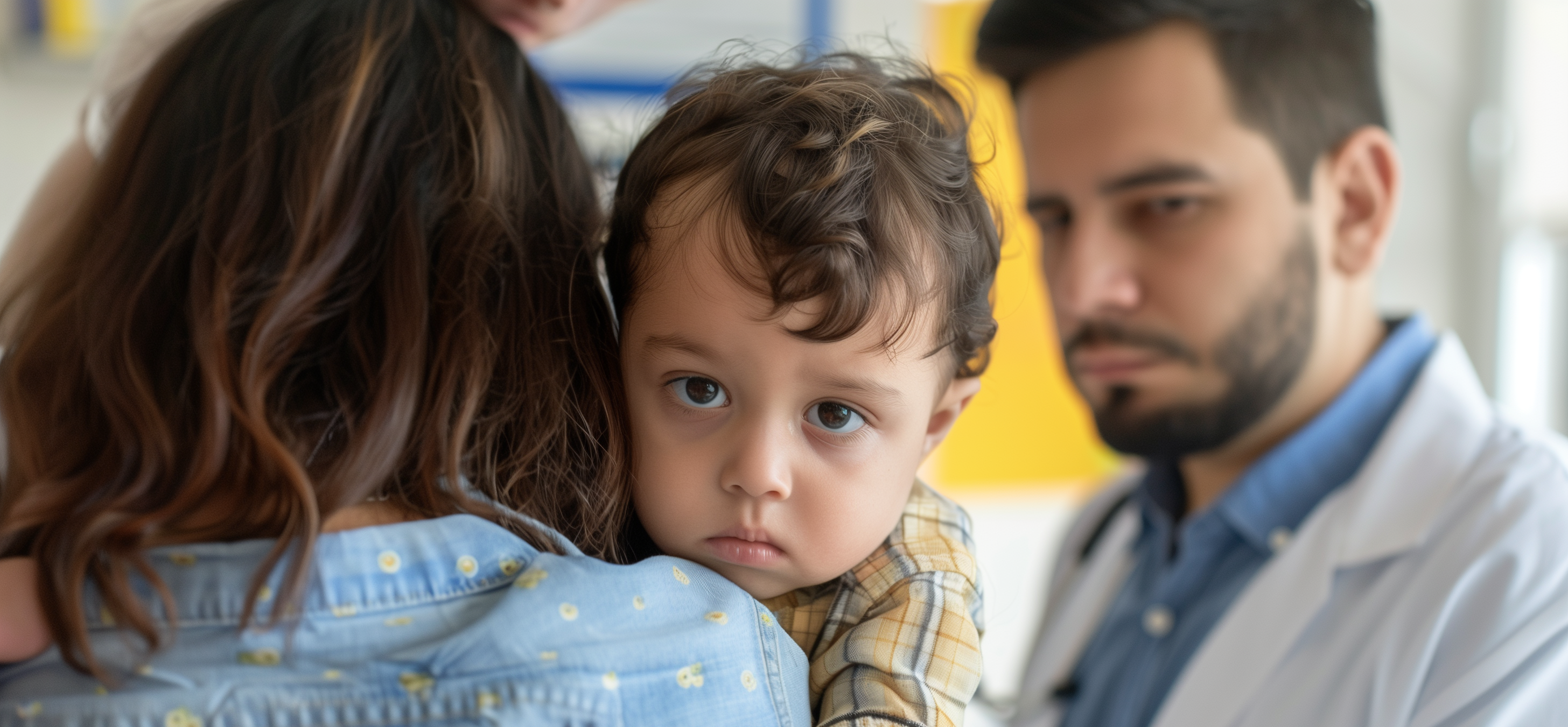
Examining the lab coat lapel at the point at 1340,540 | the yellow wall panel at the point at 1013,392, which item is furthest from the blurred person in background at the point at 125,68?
the yellow wall panel at the point at 1013,392

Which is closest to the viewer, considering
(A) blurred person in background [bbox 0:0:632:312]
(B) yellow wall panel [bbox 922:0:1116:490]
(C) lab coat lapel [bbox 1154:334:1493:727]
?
(A) blurred person in background [bbox 0:0:632:312]

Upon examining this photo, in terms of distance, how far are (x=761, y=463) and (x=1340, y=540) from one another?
2.81 ft

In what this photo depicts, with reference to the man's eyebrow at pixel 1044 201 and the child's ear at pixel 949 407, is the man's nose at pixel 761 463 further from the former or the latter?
the man's eyebrow at pixel 1044 201

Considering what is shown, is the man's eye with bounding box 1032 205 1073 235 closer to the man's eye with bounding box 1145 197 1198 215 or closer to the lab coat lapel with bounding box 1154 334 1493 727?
the man's eye with bounding box 1145 197 1198 215

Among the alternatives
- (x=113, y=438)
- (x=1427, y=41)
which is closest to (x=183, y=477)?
(x=113, y=438)

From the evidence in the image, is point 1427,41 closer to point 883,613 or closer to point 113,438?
point 883,613

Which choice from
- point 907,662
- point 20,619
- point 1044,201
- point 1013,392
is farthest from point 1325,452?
point 20,619

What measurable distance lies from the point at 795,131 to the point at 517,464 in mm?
276

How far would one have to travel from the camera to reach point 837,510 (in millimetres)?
644

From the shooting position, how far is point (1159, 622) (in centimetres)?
134

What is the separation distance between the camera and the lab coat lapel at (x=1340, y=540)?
3.64ft

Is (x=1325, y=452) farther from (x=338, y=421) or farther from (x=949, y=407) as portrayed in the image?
(x=338, y=421)

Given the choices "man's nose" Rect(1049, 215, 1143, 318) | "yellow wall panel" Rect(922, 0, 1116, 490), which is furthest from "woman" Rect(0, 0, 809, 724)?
"yellow wall panel" Rect(922, 0, 1116, 490)

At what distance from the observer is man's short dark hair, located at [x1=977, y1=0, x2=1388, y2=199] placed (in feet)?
4.44
